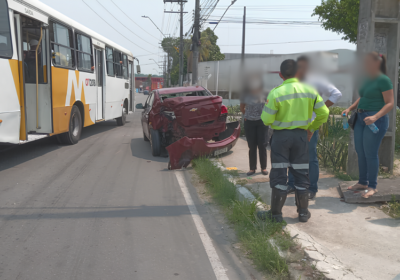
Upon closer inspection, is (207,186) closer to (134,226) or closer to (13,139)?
(134,226)

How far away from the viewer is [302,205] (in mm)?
4594

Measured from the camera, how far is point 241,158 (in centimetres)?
911

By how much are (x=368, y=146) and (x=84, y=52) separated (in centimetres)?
882

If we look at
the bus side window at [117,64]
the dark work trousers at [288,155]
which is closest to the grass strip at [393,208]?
the dark work trousers at [288,155]

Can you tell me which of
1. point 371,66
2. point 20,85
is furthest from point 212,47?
point 371,66

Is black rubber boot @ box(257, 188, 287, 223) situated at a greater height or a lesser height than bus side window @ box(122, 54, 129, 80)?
lesser

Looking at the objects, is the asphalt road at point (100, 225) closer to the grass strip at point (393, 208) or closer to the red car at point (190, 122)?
the red car at point (190, 122)

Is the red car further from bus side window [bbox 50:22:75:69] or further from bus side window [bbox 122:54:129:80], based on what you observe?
bus side window [bbox 122:54:129:80]

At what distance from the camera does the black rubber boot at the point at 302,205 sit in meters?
4.55

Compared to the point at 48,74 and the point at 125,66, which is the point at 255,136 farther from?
the point at 125,66

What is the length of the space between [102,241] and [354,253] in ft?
8.43

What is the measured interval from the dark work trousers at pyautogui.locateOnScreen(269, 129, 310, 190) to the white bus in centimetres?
509

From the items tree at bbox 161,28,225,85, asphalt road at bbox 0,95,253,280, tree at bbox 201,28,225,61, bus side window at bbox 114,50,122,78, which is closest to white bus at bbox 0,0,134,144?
bus side window at bbox 114,50,122,78

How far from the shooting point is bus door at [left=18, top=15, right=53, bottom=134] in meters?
8.60
